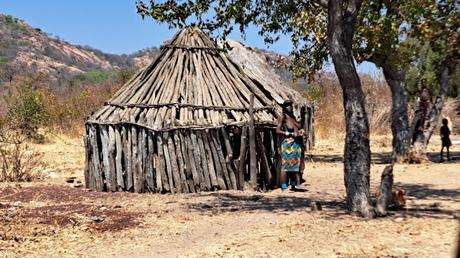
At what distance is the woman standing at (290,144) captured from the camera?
1057 centimetres

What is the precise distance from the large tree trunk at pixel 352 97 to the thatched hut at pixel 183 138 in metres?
3.51

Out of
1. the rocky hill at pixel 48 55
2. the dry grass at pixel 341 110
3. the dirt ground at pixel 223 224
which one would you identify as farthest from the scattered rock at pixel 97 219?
the rocky hill at pixel 48 55

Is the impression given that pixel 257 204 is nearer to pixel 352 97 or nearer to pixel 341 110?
pixel 352 97

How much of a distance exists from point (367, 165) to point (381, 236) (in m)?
1.31

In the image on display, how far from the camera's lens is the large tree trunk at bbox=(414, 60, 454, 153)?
592 inches

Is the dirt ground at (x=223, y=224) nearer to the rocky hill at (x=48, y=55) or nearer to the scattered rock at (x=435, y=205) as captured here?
the scattered rock at (x=435, y=205)

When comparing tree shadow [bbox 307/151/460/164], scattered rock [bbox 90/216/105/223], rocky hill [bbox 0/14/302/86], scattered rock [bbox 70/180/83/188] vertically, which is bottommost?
scattered rock [bbox 90/216/105/223]

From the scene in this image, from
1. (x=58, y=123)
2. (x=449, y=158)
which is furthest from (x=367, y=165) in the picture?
(x=58, y=123)

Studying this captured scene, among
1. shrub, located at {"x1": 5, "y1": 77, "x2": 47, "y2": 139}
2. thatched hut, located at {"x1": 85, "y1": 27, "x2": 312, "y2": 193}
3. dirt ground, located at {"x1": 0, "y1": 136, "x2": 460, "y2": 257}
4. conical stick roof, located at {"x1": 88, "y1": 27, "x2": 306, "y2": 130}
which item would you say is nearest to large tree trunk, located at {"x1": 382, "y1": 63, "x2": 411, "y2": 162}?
dirt ground, located at {"x1": 0, "y1": 136, "x2": 460, "y2": 257}

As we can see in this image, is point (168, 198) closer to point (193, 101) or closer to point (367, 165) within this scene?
point (193, 101)

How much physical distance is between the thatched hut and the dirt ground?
40cm

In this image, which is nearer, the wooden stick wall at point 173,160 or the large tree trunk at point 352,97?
the large tree trunk at point 352,97

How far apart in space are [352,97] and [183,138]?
4.19m

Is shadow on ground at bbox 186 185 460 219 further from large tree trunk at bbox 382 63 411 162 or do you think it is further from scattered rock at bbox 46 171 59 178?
scattered rock at bbox 46 171 59 178
